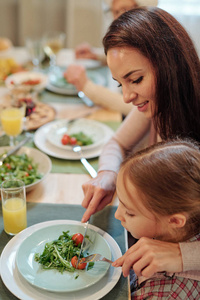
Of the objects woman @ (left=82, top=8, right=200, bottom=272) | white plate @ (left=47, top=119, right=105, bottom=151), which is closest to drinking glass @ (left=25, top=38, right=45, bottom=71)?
white plate @ (left=47, top=119, right=105, bottom=151)

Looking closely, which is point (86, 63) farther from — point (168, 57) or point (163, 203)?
point (163, 203)

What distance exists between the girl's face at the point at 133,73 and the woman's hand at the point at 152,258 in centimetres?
50

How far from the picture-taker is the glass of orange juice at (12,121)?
5.28 ft

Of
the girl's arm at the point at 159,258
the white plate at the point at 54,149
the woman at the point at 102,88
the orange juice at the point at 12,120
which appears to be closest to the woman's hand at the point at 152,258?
the girl's arm at the point at 159,258

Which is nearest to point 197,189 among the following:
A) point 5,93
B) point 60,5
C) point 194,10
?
point 5,93

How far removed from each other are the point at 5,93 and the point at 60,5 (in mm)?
Answer: 2151

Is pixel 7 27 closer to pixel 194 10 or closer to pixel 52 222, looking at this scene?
pixel 194 10

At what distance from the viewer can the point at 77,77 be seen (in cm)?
210

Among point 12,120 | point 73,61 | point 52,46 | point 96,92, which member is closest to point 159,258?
point 12,120

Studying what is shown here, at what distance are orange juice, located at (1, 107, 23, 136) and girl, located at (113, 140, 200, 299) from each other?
792 mm

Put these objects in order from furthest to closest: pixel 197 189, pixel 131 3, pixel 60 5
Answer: pixel 60 5 → pixel 131 3 → pixel 197 189

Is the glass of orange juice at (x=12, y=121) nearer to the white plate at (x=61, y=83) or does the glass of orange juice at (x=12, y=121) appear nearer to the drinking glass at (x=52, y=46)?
the white plate at (x=61, y=83)

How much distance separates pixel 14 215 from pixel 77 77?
1.21 meters

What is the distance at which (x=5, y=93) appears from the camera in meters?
2.13
